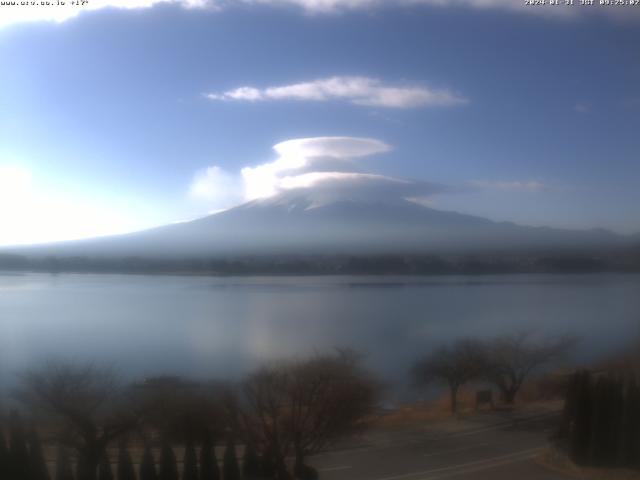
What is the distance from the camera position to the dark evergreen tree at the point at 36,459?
319 cm

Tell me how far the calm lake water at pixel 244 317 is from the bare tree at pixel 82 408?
0.10m

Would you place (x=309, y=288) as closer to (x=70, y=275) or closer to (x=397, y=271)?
(x=397, y=271)

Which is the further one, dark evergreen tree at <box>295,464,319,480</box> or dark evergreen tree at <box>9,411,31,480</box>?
dark evergreen tree at <box>295,464,319,480</box>

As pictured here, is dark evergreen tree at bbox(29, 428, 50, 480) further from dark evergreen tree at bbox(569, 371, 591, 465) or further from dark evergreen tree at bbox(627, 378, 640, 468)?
dark evergreen tree at bbox(627, 378, 640, 468)

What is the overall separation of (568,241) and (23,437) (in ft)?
10.3

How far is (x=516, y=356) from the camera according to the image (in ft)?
12.0

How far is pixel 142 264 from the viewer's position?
357 cm

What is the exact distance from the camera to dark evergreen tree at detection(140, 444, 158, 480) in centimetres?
319

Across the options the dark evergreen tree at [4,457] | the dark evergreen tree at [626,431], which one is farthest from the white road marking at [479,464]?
the dark evergreen tree at [4,457]

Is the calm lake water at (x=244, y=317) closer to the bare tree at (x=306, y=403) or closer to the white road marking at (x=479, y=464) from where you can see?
the bare tree at (x=306, y=403)

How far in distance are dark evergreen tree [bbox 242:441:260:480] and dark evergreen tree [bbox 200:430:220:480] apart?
0.15 metres

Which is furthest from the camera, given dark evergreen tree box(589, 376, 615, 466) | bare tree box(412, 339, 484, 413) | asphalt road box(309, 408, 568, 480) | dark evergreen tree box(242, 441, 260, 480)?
dark evergreen tree box(589, 376, 615, 466)

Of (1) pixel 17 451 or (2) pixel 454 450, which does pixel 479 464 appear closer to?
(2) pixel 454 450

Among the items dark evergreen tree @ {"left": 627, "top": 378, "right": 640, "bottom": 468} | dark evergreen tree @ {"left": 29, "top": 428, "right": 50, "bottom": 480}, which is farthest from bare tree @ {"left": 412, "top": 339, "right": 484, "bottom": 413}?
dark evergreen tree @ {"left": 29, "top": 428, "right": 50, "bottom": 480}
